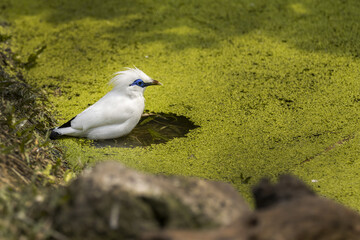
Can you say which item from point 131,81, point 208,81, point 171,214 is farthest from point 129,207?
point 208,81

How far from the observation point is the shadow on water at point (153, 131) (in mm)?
3601

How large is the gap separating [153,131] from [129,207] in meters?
2.17

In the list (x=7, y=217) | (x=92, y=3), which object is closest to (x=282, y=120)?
(x=7, y=217)

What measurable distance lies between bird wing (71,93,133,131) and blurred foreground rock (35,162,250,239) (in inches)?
73.6

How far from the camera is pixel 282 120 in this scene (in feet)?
12.2

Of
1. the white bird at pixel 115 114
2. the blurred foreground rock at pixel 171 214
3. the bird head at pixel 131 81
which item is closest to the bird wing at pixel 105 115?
the white bird at pixel 115 114

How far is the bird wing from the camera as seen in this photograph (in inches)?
139

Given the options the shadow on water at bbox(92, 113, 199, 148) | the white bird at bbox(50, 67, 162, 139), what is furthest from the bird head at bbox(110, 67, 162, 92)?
the shadow on water at bbox(92, 113, 199, 148)

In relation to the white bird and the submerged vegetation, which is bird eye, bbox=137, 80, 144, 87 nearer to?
the white bird

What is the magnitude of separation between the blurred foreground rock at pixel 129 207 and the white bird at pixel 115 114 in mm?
1881

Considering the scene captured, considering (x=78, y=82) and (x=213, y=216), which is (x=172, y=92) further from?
(x=213, y=216)

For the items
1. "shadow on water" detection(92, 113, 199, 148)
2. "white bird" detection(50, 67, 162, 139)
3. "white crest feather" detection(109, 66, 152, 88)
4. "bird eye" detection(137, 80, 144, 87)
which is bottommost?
"shadow on water" detection(92, 113, 199, 148)

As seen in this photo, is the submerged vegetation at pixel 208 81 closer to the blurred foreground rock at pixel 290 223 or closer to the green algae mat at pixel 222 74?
the green algae mat at pixel 222 74

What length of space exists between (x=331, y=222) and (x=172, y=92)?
2661 millimetres
